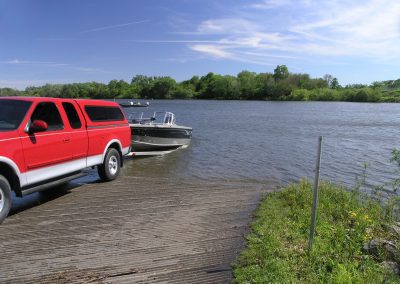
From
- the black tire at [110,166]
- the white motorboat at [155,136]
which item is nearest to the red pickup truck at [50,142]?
the black tire at [110,166]

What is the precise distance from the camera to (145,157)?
835 inches

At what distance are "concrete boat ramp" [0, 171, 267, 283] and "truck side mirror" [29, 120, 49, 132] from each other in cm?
159

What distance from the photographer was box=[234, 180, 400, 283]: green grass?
5023 mm

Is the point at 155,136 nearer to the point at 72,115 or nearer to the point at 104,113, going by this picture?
the point at 104,113

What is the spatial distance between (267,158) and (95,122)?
45.9 ft

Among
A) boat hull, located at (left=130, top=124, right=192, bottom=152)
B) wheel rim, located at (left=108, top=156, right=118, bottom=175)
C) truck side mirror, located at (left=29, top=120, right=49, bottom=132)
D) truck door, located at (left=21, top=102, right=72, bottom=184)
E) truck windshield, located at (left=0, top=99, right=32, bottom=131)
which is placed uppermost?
truck windshield, located at (left=0, top=99, right=32, bottom=131)

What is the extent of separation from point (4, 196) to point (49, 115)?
1951 mm

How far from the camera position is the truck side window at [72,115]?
28.7 ft

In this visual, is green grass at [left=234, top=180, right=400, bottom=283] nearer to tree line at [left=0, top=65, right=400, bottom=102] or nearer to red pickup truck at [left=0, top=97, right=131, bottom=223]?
red pickup truck at [left=0, top=97, right=131, bottom=223]

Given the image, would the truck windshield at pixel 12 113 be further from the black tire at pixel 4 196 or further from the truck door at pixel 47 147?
the black tire at pixel 4 196

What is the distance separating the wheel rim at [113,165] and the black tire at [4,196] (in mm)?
3655

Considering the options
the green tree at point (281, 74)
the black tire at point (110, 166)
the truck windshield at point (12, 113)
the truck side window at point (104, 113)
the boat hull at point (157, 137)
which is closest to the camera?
the truck windshield at point (12, 113)

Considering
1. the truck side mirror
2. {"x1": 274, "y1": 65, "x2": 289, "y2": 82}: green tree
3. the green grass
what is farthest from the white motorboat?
{"x1": 274, "y1": 65, "x2": 289, "y2": 82}: green tree

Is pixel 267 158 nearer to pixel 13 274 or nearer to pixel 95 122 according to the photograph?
pixel 95 122
